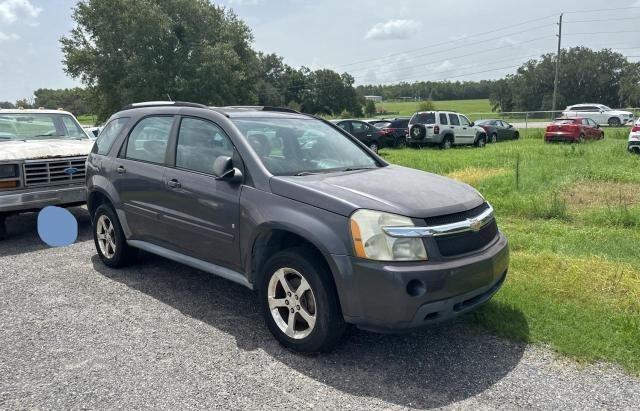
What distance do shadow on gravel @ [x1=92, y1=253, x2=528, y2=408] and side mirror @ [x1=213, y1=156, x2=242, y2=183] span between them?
48.1 inches

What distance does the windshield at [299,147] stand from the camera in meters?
4.25

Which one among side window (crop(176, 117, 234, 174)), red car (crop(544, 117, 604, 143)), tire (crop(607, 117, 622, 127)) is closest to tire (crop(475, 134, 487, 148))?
red car (crop(544, 117, 604, 143))

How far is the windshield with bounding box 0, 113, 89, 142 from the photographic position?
810cm

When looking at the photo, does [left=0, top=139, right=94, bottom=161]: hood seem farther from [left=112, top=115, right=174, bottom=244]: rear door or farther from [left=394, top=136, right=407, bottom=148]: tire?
[left=394, top=136, right=407, bottom=148]: tire

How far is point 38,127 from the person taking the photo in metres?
8.52

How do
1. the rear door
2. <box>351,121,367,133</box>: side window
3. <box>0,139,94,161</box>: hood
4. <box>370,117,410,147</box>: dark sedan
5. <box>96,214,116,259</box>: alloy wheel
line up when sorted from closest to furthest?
the rear door < <box>96,214,116,259</box>: alloy wheel < <box>0,139,94,161</box>: hood < <box>351,121,367,133</box>: side window < <box>370,117,410,147</box>: dark sedan

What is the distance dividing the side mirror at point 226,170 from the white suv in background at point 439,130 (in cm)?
1886

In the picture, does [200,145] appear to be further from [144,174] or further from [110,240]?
[110,240]

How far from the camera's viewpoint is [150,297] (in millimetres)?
4918

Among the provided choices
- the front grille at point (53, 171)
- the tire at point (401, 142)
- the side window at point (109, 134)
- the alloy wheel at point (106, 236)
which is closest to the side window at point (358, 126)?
the tire at point (401, 142)

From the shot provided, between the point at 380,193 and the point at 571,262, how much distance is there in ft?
9.86

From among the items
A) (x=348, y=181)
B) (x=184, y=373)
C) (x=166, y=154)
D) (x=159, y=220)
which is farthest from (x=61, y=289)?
(x=348, y=181)

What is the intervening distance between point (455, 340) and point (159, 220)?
2.86 meters

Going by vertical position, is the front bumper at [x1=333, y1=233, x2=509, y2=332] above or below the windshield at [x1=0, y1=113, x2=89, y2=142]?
below
